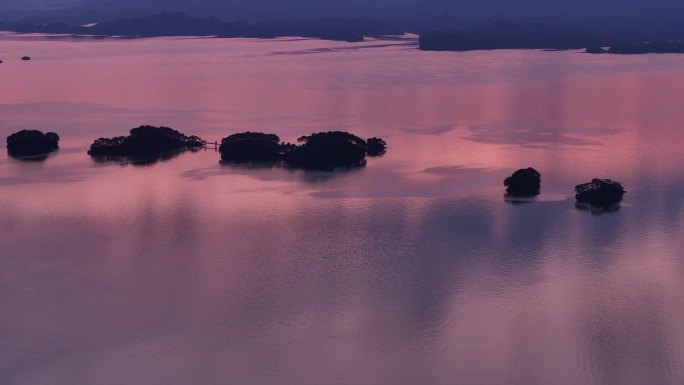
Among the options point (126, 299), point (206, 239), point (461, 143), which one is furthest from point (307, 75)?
point (126, 299)

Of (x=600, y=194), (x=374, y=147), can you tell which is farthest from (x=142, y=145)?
(x=600, y=194)

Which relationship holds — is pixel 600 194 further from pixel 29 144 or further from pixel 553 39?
pixel 553 39

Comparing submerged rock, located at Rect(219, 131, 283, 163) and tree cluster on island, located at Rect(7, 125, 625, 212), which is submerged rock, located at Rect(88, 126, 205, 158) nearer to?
tree cluster on island, located at Rect(7, 125, 625, 212)

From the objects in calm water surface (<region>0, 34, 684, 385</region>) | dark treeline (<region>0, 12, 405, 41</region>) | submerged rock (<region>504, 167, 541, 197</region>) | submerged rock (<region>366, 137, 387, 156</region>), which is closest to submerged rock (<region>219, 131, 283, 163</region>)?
calm water surface (<region>0, 34, 684, 385</region>)

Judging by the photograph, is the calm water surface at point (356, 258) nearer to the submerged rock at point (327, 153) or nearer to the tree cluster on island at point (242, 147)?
the tree cluster on island at point (242, 147)

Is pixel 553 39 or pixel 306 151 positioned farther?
pixel 553 39

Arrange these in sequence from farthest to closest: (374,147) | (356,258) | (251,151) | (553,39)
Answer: (553,39) → (374,147) → (251,151) → (356,258)

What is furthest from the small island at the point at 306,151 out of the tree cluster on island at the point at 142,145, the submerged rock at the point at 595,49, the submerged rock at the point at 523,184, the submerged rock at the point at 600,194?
the submerged rock at the point at 595,49
